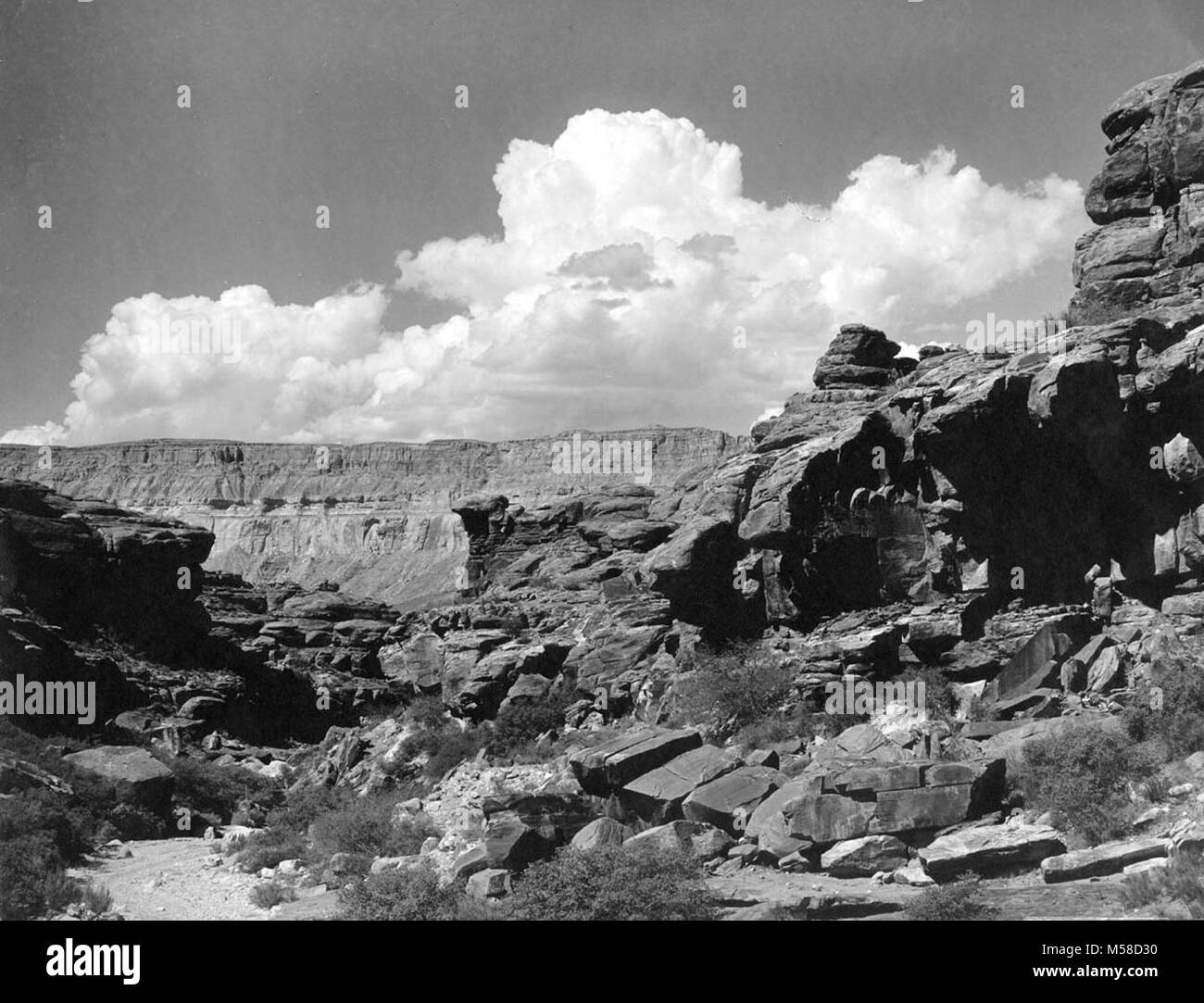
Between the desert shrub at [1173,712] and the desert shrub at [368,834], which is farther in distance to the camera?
the desert shrub at [368,834]

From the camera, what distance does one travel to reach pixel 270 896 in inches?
744

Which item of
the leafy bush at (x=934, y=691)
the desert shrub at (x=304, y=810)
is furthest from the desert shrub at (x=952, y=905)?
the desert shrub at (x=304, y=810)

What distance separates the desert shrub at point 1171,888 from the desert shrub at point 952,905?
1.82m

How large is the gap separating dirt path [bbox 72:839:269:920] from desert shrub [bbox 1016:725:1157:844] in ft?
45.2

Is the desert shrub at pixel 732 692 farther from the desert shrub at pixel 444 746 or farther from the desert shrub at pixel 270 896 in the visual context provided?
the desert shrub at pixel 270 896

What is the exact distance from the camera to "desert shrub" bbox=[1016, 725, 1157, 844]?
16250 millimetres

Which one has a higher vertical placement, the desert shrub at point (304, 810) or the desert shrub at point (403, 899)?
the desert shrub at point (403, 899)

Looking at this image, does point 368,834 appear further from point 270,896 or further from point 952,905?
point 952,905

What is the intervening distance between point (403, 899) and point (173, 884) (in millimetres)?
8967

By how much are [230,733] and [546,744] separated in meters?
21.8

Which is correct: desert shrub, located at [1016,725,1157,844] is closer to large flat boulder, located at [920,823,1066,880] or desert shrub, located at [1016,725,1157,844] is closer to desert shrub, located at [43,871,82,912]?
large flat boulder, located at [920,823,1066,880]

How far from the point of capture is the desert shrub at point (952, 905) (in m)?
13.5

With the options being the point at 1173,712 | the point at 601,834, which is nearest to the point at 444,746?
the point at 601,834

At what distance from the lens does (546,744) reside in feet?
95.3
